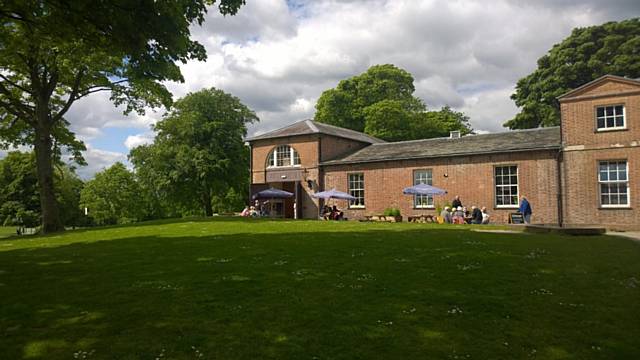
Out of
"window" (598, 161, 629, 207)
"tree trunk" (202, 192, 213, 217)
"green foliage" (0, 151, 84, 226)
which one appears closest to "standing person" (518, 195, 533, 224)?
"window" (598, 161, 629, 207)

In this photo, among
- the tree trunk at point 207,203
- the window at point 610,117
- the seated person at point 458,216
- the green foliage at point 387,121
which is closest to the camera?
the window at point 610,117

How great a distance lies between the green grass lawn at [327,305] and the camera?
17.5 ft

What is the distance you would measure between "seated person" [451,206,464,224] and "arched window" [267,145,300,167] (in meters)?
14.3

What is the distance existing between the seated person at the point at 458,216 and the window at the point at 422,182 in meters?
3.84

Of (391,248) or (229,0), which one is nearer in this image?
(229,0)

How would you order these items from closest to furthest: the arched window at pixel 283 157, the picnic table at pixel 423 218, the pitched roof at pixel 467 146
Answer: the pitched roof at pixel 467 146 < the picnic table at pixel 423 218 < the arched window at pixel 283 157

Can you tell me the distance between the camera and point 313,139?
35438 millimetres

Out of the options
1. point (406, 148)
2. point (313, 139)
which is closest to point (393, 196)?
point (406, 148)

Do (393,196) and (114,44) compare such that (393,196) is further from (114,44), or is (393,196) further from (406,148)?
(114,44)

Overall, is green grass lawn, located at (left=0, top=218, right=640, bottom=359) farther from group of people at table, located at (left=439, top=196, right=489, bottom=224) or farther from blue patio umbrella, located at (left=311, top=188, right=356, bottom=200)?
blue patio umbrella, located at (left=311, top=188, right=356, bottom=200)

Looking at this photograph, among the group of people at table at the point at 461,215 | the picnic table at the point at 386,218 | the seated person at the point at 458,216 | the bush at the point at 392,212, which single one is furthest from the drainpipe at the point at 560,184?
the bush at the point at 392,212

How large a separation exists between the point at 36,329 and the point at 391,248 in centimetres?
871

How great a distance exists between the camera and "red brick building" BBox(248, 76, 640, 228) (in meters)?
24.0

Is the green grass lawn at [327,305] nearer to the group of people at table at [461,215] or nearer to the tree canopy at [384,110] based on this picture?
the group of people at table at [461,215]
